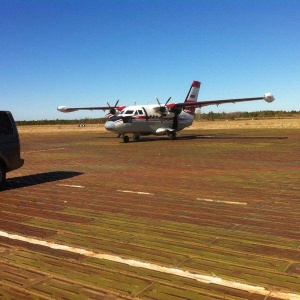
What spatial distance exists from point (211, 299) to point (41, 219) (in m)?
3.94

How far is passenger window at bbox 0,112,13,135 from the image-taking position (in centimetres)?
927

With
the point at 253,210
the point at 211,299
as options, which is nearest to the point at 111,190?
the point at 253,210

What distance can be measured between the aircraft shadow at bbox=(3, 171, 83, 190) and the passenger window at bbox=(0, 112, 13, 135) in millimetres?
1578

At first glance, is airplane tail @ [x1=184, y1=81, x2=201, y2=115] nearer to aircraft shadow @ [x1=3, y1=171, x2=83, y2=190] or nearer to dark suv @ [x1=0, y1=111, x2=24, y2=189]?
aircraft shadow @ [x1=3, y1=171, x2=83, y2=190]

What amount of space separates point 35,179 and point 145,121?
1903 cm

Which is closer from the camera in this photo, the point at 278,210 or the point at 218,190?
the point at 278,210

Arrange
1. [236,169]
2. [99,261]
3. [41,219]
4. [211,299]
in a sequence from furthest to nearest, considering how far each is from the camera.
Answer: [236,169] → [41,219] → [99,261] → [211,299]

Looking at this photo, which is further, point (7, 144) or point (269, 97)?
point (269, 97)

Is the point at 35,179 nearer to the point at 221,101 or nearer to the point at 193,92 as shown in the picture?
Answer: the point at 221,101

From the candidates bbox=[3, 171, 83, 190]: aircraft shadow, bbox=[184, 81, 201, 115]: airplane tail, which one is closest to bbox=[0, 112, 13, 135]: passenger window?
bbox=[3, 171, 83, 190]: aircraft shadow

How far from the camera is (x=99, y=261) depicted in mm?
4309

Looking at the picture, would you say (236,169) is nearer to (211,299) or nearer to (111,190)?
(111,190)

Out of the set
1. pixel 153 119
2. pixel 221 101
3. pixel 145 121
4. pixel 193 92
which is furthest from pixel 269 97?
pixel 193 92

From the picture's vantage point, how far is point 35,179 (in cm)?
1104
